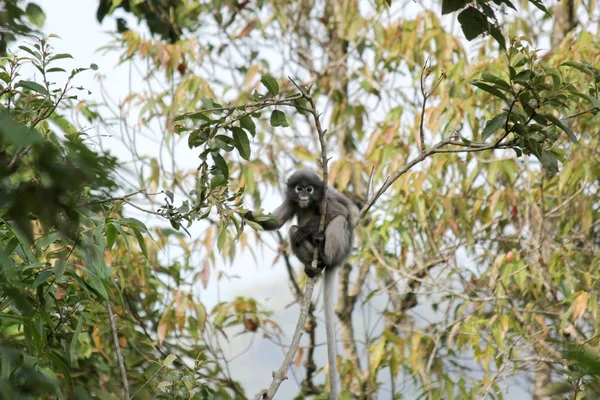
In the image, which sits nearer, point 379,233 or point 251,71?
point 379,233

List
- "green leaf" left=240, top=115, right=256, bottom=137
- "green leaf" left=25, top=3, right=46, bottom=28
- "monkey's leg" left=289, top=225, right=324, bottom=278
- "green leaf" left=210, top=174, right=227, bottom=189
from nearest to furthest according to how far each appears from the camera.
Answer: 1. "green leaf" left=25, top=3, right=46, bottom=28
2. "green leaf" left=210, top=174, right=227, bottom=189
3. "green leaf" left=240, top=115, right=256, bottom=137
4. "monkey's leg" left=289, top=225, right=324, bottom=278

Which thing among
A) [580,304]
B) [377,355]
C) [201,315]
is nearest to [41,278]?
[201,315]

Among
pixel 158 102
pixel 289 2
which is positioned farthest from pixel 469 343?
pixel 289 2

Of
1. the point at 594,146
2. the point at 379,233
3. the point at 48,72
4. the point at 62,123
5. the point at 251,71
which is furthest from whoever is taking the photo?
the point at 251,71

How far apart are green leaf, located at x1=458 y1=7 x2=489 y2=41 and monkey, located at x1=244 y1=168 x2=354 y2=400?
8.20 ft

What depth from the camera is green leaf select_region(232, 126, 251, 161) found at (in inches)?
112

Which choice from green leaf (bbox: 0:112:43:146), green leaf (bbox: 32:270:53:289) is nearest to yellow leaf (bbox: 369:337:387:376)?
green leaf (bbox: 32:270:53:289)

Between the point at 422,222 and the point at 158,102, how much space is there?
2459 mm

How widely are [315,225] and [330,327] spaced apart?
91 centimetres

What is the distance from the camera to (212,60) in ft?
21.9

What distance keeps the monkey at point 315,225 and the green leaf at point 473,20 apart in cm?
250

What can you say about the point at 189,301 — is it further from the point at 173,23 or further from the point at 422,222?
the point at 173,23

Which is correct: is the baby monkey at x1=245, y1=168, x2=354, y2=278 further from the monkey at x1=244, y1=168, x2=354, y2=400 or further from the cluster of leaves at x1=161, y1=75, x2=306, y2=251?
the cluster of leaves at x1=161, y1=75, x2=306, y2=251

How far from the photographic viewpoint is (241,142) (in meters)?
2.84
